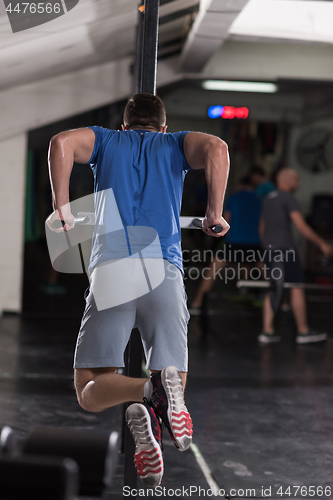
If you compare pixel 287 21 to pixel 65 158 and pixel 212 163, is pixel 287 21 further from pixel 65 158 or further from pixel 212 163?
pixel 65 158

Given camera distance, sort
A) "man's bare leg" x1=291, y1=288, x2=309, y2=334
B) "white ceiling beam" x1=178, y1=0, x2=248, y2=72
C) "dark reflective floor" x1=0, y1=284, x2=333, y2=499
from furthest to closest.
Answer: "man's bare leg" x1=291, y1=288, x2=309, y2=334, "white ceiling beam" x1=178, y1=0, x2=248, y2=72, "dark reflective floor" x1=0, y1=284, x2=333, y2=499

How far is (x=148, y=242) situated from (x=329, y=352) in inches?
144

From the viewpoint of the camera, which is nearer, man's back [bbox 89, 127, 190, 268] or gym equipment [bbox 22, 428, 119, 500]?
gym equipment [bbox 22, 428, 119, 500]

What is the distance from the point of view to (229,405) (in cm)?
347

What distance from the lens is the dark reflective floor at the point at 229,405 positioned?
2447 mm

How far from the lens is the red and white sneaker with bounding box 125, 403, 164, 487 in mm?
1611

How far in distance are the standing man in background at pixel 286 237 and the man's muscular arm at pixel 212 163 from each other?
3472 mm

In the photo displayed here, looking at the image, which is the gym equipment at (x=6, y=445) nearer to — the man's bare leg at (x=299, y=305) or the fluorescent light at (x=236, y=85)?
the man's bare leg at (x=299, y=305)

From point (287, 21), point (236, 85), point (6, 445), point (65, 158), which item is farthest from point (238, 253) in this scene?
point (6, 445)

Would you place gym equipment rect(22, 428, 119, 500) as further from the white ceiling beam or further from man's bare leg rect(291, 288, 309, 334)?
man's bare leg rect(291, 288, 309, 334)

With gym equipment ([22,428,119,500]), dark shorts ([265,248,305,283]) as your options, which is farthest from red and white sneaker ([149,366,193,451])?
dark shorts ([265,248,305,283])

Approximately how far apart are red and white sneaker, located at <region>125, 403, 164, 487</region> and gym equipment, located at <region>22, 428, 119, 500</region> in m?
0.23

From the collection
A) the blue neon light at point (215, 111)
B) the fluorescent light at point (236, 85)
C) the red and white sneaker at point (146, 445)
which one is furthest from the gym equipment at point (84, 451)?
the blue neon light at point (215, 111)

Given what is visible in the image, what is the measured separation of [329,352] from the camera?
4.98 metres
